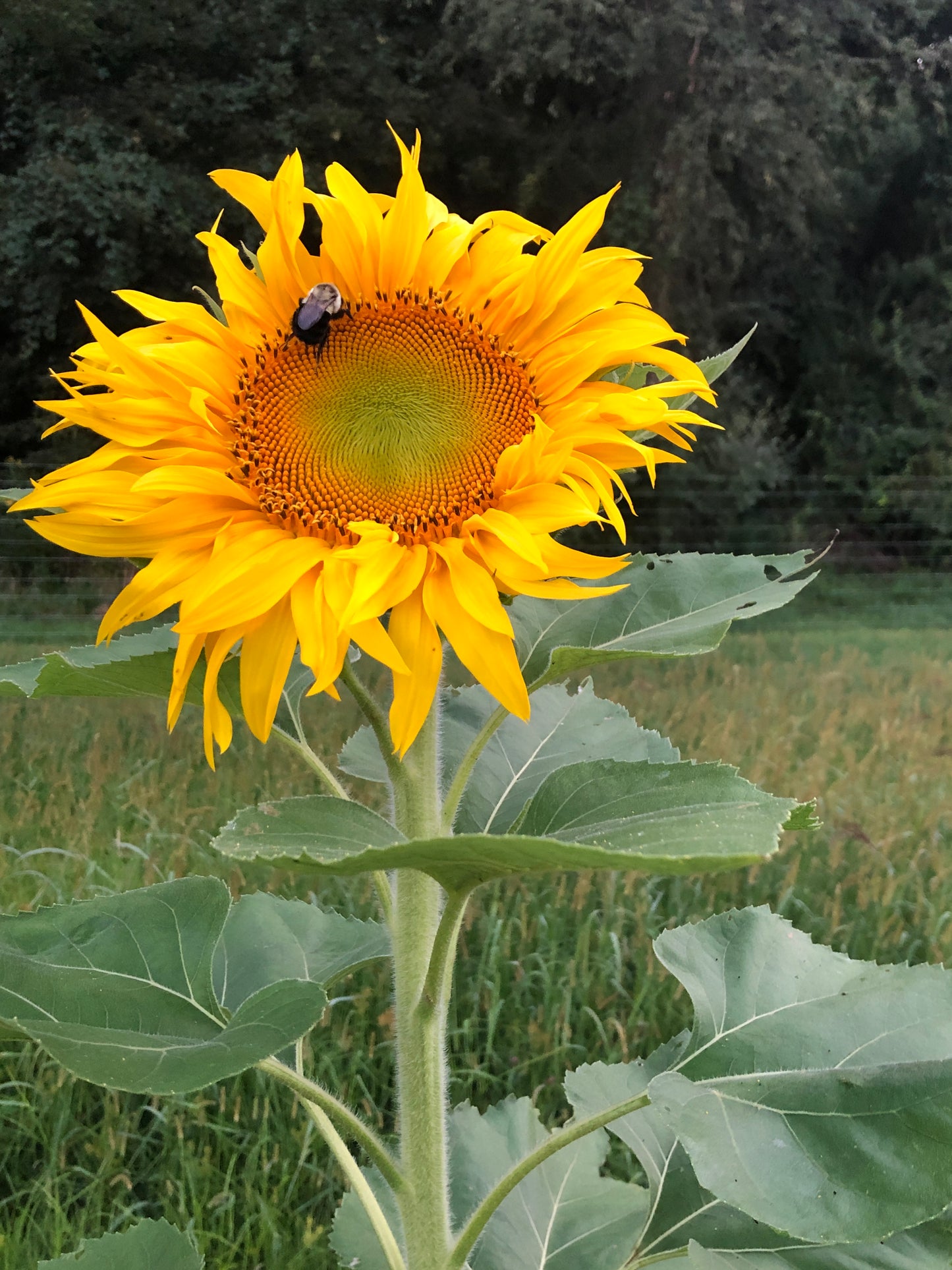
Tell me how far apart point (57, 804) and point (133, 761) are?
37 centimetres

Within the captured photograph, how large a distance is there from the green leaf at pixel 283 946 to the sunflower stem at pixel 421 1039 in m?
0.11

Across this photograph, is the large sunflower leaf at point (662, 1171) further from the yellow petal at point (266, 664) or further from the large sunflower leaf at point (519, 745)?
the yellow petal at point (266, 664)

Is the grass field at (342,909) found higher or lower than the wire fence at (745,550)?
higher

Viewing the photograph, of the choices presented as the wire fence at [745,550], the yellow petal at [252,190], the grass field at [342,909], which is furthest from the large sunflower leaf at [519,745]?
the wire fence at [745,550]

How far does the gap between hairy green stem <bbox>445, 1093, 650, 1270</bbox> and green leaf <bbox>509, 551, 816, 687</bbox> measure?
31 centimetres

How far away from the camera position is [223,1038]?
70 centimetres

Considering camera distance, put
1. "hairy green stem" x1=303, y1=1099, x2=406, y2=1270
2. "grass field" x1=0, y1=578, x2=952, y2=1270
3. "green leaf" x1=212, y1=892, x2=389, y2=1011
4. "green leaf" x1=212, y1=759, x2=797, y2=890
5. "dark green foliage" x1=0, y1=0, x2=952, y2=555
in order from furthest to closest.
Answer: "dark green foliage" x1=0, y1=0, x2=952, y2=555
"grass field" x1=0, y1=578, x2=952, y2=1270
"green leaf" x1=212, y1=892, x2=389, y2=1011
"hairy green stem" x1=303, y1=1099, x2=406, y2=1270
"green leaf" x1=212, y1=759, x2=797, y2=890

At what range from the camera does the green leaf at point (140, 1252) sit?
0.88m

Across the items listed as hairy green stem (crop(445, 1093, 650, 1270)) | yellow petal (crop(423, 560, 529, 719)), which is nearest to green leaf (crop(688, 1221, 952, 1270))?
hairy green stem (crop(445, 1093, 650, 1270))

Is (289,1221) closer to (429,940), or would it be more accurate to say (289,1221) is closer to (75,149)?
(429,940)

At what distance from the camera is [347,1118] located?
0.79 meters

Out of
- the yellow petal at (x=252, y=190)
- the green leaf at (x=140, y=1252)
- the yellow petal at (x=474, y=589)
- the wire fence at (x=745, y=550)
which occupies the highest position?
the yellow petal at (x=252, y=190)

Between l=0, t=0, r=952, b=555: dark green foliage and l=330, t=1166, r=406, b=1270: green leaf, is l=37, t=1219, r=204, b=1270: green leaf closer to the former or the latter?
l=330, t=1166, r=406, b=1270: green leaf

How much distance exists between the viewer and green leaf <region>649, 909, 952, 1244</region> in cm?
69
